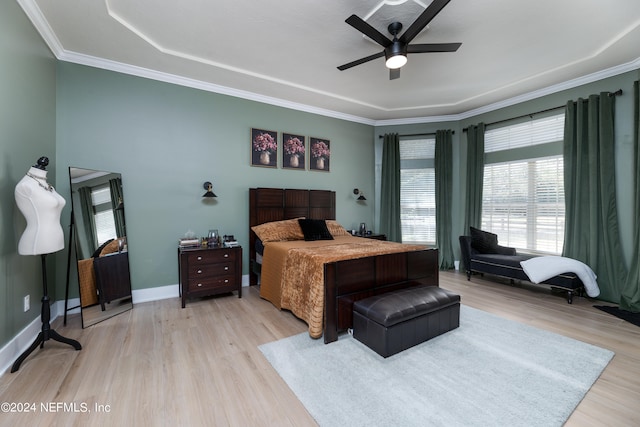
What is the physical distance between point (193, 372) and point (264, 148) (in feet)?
10.7

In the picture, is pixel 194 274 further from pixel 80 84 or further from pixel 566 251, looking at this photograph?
pixel 566 251

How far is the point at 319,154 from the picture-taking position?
4867mm

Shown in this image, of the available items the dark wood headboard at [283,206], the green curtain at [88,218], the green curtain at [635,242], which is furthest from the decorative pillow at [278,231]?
the green curtain at [635,242]

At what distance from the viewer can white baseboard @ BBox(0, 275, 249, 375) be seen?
6.51 ft

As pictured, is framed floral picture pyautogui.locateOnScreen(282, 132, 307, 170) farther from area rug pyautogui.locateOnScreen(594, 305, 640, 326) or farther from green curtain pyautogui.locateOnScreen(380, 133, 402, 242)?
area rug pyautogui.locateOnScreen(594, 305, 640, 326)

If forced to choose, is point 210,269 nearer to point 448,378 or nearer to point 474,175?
point 448,378

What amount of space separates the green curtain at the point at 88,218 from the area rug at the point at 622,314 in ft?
19.4

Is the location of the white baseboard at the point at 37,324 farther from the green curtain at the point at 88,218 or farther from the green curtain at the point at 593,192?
the green curtain at the point at 593,192

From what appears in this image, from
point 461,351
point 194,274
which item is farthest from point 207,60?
point 461,351

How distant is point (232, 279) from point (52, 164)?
94.7 inches

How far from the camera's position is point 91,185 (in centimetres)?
295

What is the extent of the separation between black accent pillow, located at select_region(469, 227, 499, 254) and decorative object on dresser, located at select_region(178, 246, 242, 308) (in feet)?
12.9

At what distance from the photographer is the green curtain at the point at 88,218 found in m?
2.82

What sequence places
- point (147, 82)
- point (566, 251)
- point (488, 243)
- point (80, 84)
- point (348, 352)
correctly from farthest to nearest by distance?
1. point (488, 243)
2. point (566, 251)
3. point (147, 82)
4. point (80, 84)
5. point (348, 352)
